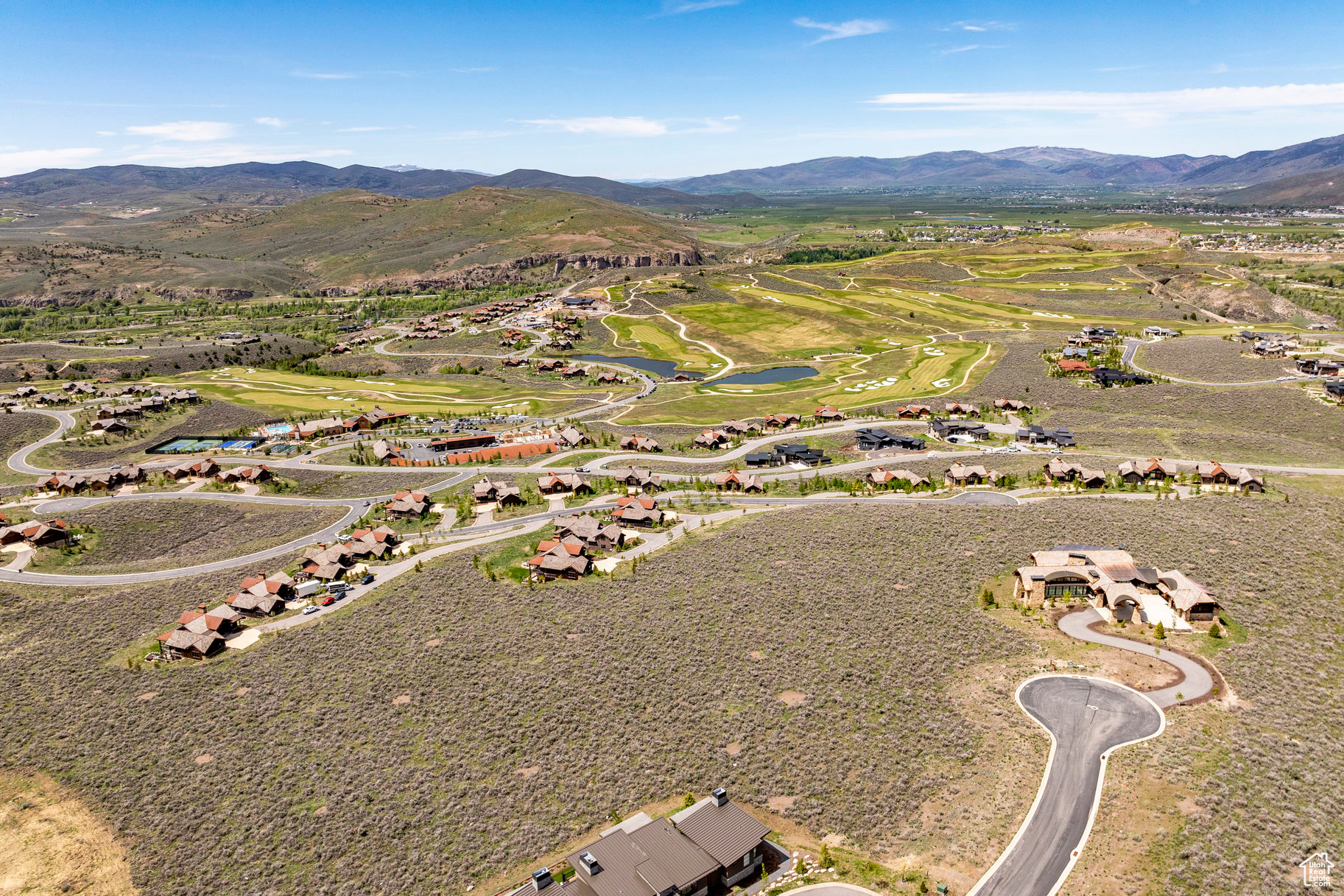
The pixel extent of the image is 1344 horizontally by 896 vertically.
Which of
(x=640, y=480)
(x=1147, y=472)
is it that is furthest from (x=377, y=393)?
(x=1147, y=472)

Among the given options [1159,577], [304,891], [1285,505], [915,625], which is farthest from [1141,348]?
[304,891]

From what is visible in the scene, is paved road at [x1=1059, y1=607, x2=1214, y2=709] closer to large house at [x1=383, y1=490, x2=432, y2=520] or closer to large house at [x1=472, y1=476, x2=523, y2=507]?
large house at [x1=472, y1=476, x2=523, y2=507]

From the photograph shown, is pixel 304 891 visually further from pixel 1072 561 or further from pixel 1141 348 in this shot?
pixel 1141 348

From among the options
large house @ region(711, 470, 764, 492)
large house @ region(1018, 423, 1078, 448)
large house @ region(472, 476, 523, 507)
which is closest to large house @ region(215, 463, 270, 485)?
large house @ region(472, 476, 523, 507)

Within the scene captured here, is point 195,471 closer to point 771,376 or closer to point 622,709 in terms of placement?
point 622,709

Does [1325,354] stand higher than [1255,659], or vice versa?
[1325,354]
